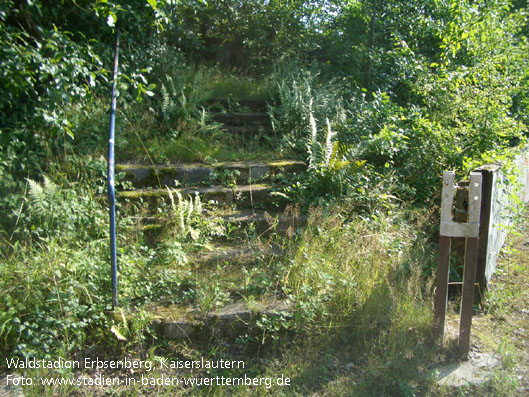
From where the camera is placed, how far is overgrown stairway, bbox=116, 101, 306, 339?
3.62 m

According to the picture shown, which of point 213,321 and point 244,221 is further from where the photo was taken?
point 244,221

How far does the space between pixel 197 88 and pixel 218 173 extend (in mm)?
1901

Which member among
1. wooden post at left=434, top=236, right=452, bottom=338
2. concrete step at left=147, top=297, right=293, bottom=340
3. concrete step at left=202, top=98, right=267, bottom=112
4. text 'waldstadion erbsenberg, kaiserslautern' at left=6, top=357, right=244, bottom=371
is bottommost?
text 'waldstadion erbsenberg, kaiserslautern' at left=6, top=357, right=244, bottom=371

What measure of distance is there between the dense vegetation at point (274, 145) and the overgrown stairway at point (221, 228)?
0.13m

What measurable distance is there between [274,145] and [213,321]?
10.4 feet

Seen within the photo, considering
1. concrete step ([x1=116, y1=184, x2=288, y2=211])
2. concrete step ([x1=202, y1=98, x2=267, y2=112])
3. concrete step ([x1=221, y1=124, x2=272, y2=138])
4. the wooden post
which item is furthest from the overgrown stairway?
concrete step ([x1=202, y1=98, x2=267, y2=112])

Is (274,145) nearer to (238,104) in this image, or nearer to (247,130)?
(247,130)

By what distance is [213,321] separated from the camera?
360 cm

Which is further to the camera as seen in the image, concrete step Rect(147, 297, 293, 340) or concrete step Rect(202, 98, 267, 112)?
concrete step Rect(202, 98, 267, 112)

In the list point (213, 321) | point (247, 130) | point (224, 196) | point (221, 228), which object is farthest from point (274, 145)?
point (213, 321)

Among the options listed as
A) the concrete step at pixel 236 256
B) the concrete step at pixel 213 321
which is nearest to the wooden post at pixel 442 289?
the concrete step at pixel 213 321

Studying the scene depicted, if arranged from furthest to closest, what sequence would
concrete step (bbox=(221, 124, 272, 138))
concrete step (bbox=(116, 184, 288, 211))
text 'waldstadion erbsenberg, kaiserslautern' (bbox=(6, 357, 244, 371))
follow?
concrete step (bbox=(221, 124, 272, 138)) → concrete step (bbox=(116, 184, 288, 211)) → text 'waldstadion erbsenberg, kaiserslautern' (bbox=(6, 357, 244, 371))

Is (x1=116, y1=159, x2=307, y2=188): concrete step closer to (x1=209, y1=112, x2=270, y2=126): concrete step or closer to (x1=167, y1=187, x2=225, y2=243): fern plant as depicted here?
(x1=167, y1=187, x2=225, y2=243): fern plant

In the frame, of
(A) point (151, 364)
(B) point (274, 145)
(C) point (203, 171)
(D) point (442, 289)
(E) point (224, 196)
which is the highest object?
(B) point (274, 145)
